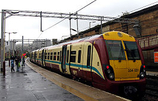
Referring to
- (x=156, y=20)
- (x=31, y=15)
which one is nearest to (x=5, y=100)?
(x=31, y=15)

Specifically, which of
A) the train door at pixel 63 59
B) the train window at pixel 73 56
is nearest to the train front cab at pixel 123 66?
the train window at pixel 73 56

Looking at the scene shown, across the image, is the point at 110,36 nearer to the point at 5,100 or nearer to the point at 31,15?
the point at 5,100

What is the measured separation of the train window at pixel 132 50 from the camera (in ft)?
25.4

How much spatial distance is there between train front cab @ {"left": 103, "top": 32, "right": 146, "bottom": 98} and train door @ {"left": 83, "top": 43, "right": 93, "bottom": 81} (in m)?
1.18

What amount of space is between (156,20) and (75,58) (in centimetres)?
1518

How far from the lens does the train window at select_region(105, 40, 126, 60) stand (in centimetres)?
746

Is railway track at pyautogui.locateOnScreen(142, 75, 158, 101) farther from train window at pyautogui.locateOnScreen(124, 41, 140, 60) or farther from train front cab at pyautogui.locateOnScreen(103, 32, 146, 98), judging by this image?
train window at pyautogui.locateOnScreen(124, 41, 140, 60)

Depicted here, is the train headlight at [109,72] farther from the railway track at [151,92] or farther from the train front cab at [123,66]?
the railway track at [151,92]

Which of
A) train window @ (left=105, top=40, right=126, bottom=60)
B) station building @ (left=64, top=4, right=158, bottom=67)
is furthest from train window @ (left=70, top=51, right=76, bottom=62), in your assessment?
station building @ (left=64, top=4, right=158, bottom=67)

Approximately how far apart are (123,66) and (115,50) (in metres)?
0.81

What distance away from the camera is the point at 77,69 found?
10148mm

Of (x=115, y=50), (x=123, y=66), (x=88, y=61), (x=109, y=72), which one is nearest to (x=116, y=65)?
(x=123, y=66)

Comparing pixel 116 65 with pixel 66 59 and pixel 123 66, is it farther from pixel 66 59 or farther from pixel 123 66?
pixel 66 59

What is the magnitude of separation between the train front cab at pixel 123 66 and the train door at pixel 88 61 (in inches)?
46.6
